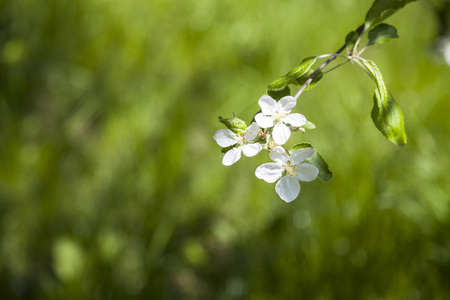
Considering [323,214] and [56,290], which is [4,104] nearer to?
[56,290]

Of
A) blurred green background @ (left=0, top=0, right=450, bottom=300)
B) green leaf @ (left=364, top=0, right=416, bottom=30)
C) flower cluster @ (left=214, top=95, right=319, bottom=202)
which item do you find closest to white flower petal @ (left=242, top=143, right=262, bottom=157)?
flower cluster @ (left=214, top=95, right=319, bottom=202)

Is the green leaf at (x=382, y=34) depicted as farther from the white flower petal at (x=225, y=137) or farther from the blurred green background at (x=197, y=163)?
the blurred green background at (x=197, y=163)

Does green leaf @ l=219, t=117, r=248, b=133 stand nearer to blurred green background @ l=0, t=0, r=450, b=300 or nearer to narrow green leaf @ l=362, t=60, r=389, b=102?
narrow green leaf @ l=362, t=60, r=389, b=102

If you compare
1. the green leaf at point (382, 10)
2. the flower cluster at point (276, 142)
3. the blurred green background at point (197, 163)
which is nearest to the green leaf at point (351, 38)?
the green leaf at point (382, 10)

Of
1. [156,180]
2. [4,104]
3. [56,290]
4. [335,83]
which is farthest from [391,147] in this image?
[4,104]

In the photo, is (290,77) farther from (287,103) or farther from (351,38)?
(351,38)

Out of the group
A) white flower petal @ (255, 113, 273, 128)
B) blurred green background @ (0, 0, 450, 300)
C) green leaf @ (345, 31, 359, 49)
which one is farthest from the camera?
blurred green background @ (0, 0, 450, 300)
